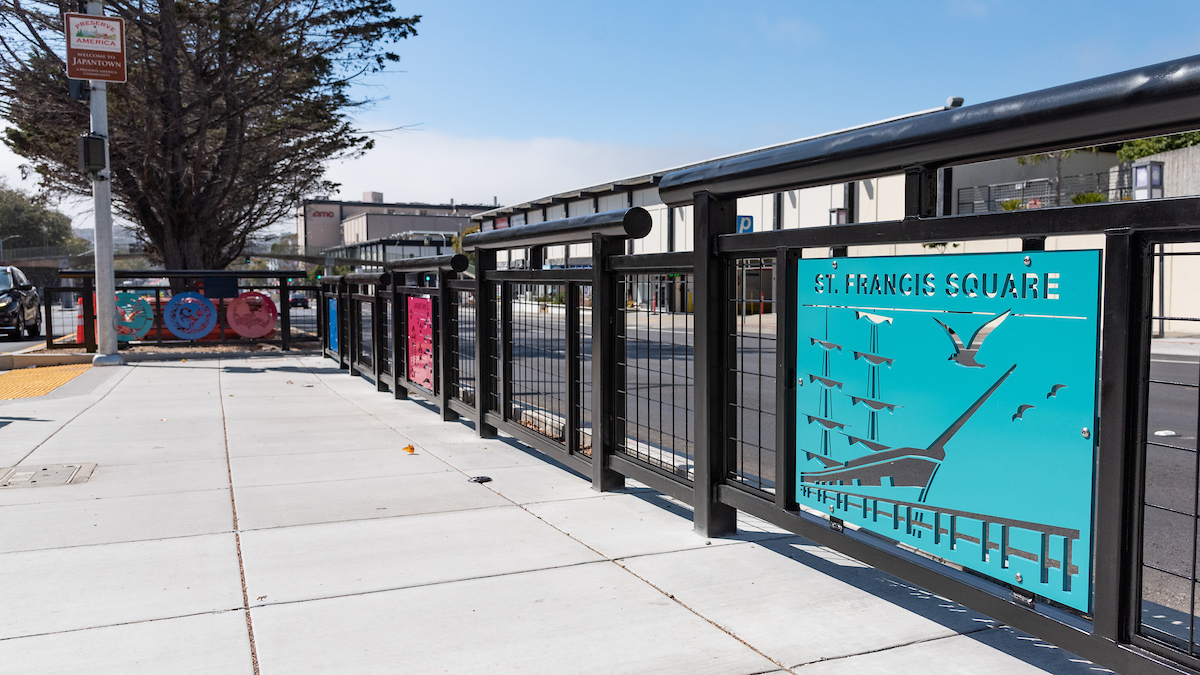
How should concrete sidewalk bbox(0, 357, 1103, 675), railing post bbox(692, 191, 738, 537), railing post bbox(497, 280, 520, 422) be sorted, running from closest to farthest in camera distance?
1. concrete sidewalk bbox(0, 357, 1103, 675)
2. railing post bbox(692, 191, 738, 537)
3. railing post bbox(497, 280, 520, 422)

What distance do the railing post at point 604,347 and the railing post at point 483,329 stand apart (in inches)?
91.7

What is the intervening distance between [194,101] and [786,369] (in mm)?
23466

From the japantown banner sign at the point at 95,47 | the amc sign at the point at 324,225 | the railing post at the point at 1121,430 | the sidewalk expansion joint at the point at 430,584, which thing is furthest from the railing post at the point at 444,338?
the amc sign at the point at 324,225

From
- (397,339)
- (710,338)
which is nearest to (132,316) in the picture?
(397,339)

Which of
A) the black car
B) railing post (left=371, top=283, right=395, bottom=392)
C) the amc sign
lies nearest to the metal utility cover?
railing post (left=371, top=283, right=395, bottom=392)

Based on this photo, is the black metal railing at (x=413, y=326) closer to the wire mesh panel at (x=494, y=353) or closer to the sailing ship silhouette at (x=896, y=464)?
the wire mesh panel at (x=494, y=353)

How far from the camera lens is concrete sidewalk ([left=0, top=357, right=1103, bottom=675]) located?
3596 millimetres

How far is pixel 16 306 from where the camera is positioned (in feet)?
85.8

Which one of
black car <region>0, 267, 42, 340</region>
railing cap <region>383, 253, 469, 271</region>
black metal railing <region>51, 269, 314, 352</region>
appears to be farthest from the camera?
black car <region>0, 267, 42, 340</region>

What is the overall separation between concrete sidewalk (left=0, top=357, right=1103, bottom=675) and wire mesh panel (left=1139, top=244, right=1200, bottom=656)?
0.69 metres

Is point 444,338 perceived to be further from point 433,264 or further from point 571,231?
point 571,231

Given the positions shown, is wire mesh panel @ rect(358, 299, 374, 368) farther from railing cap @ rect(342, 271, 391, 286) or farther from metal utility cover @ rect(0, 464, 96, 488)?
metal utility cover @ rect(0, 464, 96, 488)

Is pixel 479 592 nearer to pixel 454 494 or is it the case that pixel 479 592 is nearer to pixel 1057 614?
pixel 454 494

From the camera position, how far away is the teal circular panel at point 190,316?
19734 millimetres
